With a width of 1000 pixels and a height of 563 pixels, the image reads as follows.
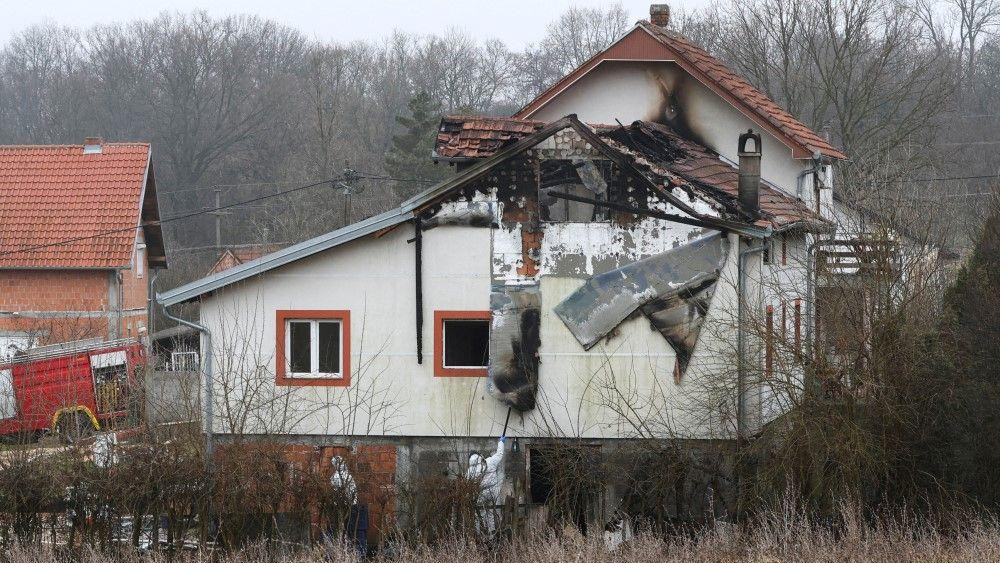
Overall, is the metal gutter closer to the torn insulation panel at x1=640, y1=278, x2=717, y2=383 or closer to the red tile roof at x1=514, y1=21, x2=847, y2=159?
the torn insulation panel at x1=640, y1=278, x2=717, y2=383

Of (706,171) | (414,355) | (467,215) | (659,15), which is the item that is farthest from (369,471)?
(659,15)

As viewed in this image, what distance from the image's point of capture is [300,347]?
17266mm

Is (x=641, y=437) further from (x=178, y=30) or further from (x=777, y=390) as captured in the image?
(x=178, y=30)

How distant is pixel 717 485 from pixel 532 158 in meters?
5.01

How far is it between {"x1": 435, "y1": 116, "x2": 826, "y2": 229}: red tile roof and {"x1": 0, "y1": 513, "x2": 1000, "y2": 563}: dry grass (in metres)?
4.40

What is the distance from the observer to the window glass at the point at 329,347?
1723 cm

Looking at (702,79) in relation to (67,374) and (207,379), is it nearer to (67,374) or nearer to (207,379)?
(207,379)

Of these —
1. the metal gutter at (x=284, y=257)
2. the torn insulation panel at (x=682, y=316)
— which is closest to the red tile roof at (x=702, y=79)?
the torn insulation panel at (x=682, y=316)

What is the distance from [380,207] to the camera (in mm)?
46219

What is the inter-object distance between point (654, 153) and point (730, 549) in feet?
21.9

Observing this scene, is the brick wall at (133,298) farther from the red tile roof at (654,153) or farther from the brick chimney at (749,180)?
the brick chimney at (749,180)

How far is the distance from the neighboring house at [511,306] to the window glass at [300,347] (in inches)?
0.8

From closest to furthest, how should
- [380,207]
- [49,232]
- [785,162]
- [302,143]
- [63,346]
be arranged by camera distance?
[785,162] < [63,346] < [49,232] < [380,207] < [302,143]

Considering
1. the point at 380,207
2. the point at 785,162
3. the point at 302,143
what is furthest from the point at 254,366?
the point at 302,143
